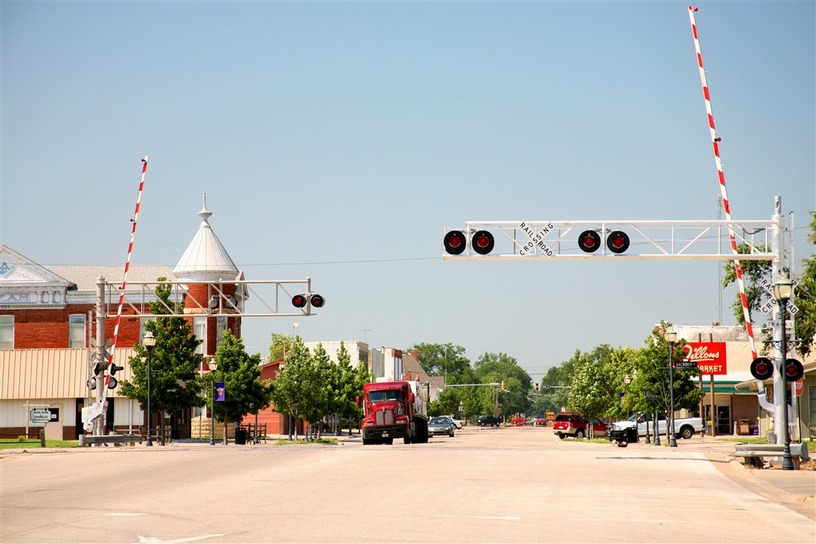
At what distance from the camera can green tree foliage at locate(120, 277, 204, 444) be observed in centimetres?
5469

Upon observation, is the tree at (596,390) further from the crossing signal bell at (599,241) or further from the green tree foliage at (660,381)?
the crossing signal bell at (599,241)

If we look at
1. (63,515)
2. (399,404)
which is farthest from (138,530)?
(399,404)

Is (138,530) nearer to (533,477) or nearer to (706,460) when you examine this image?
(533,477)

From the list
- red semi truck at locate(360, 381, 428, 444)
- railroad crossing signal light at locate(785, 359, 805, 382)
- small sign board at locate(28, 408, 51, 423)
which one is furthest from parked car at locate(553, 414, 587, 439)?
railroad crossing signal light at locate(785, 359, 805, 382)

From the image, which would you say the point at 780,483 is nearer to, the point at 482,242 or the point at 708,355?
the point at 482,242

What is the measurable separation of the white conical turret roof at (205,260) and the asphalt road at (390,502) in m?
37.0

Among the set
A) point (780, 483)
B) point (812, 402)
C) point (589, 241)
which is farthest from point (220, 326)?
point (780, 483)

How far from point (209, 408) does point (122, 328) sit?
14611 millimetres

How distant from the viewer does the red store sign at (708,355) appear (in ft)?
250

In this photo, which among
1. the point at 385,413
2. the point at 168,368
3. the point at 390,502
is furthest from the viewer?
the point at 168,368

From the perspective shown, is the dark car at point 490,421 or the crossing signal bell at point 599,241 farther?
the dark car at point 490,421

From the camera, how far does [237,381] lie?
56.5 m

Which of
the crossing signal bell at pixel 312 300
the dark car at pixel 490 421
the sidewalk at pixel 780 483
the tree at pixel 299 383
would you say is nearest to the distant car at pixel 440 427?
the tree at pixel 299 383

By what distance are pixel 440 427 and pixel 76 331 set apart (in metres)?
26.9
